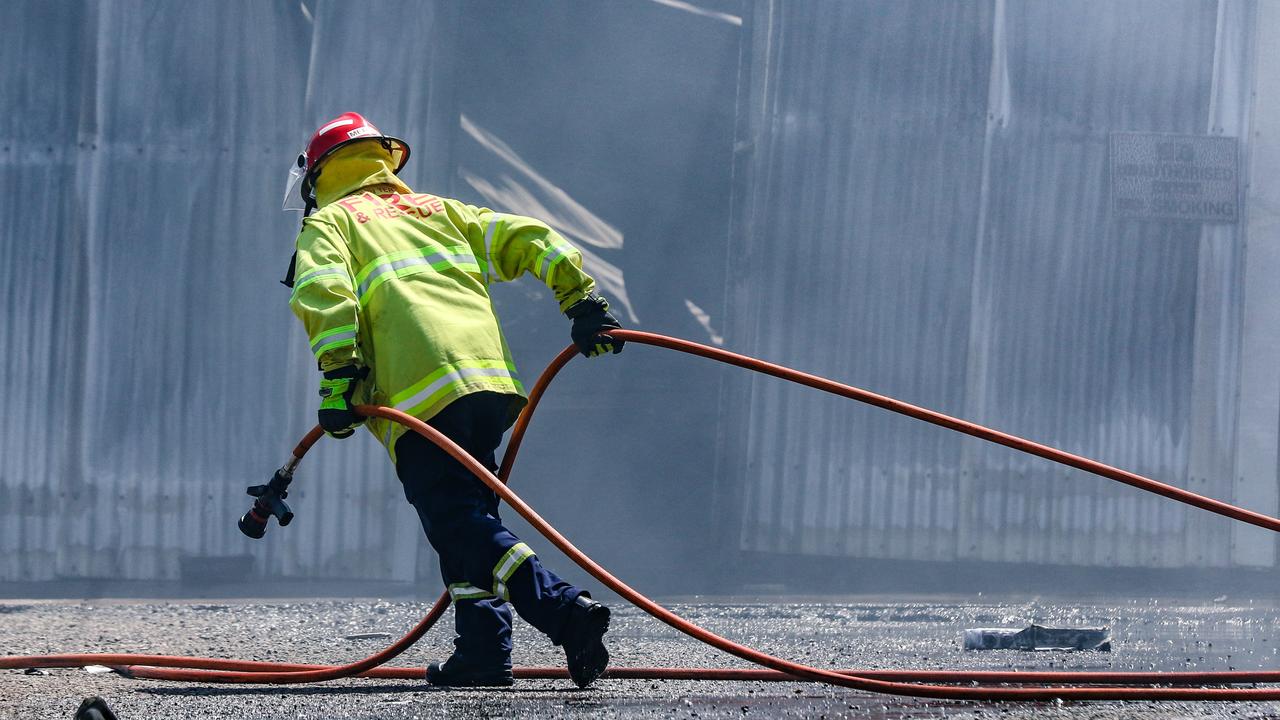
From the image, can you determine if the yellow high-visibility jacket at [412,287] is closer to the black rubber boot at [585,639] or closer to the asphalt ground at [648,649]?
the black rubber boot at [585,639]

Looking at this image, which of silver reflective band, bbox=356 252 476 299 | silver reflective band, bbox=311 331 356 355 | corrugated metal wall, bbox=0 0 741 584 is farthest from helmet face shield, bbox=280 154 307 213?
corrugated metal wall, bbox=0 0 741 584

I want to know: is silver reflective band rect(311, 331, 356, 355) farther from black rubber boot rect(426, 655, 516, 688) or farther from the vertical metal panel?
the vertical metal panel

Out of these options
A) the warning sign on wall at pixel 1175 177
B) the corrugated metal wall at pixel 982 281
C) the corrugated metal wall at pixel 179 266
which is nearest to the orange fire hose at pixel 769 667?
the corrugated metal wall at pixel 179 266

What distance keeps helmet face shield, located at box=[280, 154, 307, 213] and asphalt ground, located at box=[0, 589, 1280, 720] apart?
1541 mm

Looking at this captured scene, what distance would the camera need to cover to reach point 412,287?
3.43 metres

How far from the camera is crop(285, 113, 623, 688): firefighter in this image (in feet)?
10.5

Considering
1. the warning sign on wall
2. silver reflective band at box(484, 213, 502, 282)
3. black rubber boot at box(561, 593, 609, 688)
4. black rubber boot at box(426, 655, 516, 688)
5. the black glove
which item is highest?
the warning sign on wall

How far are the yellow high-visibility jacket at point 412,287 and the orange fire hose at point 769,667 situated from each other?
0.16 m

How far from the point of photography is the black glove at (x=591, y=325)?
3.71 metres

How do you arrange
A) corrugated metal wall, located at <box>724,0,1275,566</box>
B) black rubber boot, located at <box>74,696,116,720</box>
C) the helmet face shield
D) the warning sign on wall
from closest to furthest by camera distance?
black rubber boot, located at <box>74,696,116,720</box>
the helmet face shield
corrugated metal wall, located at <box>724,0,1275,566</box>
the warning sign on wall

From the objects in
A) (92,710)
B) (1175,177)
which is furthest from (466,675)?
(1175,177)

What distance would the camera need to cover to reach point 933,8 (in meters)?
6.87

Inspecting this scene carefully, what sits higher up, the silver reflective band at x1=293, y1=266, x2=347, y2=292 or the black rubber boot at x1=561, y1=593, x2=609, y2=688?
the silver reflective band at x1=293, y1=266, x2=347, y2=292

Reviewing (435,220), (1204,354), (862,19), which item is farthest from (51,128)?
(1204,354)
